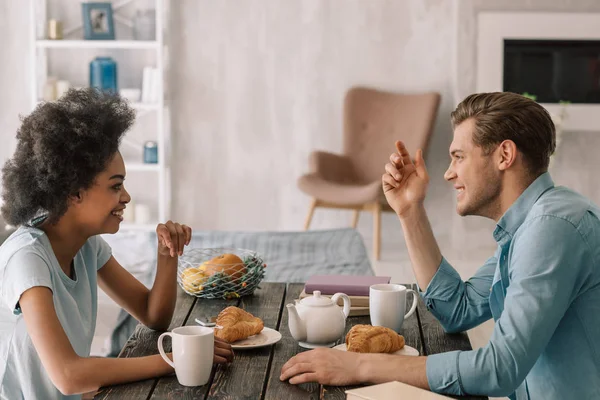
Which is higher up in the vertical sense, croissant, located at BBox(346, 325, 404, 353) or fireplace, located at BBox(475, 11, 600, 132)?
fireplace, located at BBox(475, 11, 600, 132)

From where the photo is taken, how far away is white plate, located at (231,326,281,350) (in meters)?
1.59

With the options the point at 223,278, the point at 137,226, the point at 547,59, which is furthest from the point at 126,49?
the point at 223,278

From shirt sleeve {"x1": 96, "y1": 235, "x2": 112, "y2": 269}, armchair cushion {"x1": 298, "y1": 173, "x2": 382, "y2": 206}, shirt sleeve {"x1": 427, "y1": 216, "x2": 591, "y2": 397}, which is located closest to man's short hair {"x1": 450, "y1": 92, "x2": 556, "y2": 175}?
shirt sleeve {"x1": 427, "y1": 216, "x2": 591, "y2": 397}

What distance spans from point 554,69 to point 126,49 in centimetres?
275

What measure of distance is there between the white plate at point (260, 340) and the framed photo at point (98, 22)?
3942mm

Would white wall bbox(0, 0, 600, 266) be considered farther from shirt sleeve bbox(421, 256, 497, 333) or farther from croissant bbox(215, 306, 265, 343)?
croissant bbox(215, 306, 265, 343)

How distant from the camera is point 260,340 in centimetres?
164

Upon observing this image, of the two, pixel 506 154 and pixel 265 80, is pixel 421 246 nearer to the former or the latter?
pixel 506 154

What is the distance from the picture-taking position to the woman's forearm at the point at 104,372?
143 centimetres

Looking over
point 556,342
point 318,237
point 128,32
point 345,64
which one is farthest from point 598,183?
point 556,342

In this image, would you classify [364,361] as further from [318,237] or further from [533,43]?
[533,43]

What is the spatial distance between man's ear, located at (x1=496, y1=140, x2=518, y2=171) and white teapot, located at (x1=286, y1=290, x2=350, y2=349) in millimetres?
426

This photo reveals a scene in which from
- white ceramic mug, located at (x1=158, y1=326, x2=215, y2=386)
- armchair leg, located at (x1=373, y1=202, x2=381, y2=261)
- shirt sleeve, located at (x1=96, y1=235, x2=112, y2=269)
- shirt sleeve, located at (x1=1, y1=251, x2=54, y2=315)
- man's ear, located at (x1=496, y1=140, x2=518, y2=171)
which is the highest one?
man's ear, located at (x1=496, y1=140, x2=518, y2=171)

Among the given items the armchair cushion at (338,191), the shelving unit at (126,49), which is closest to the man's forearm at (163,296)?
the armchair cushion at (338,191)
